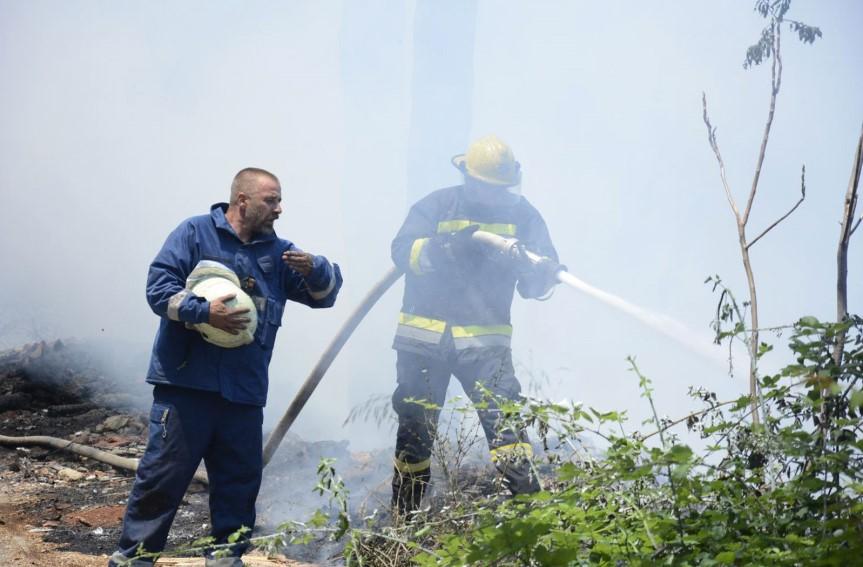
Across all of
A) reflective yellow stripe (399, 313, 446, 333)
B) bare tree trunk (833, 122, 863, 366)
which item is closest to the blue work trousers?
reflective yellow stripe (399, 313, 446, 333)

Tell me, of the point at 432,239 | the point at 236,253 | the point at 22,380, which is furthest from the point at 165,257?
the point at 22,380

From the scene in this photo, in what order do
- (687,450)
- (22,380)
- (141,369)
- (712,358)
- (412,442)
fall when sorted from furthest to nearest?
(141,369), (22,380), (412,442), (712,358), (687,450)

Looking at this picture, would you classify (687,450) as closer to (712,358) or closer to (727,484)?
(727,484)

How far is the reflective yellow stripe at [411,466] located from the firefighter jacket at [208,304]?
4.23ft

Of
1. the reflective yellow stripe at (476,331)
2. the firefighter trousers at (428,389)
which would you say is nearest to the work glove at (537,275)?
the reflective yellow stripe at (476,331)

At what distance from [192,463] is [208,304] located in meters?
0.72

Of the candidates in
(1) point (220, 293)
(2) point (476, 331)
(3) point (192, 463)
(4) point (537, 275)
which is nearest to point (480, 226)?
Result: (4) point (537, 275)

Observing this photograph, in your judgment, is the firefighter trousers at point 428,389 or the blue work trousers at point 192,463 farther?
the firefighter trousers at point 428,389

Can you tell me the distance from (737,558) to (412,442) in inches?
124

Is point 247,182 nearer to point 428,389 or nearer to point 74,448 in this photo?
point 428,389

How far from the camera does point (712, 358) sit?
3504 millimetres

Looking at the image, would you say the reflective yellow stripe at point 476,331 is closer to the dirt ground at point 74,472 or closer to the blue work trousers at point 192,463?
the dirt ground at point 74,472

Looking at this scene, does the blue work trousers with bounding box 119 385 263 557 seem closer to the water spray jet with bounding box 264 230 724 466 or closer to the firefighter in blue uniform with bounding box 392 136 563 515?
the firefighter in blue uniform with bounding box 392 136 563 515

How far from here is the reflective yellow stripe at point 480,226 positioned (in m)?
5.15
